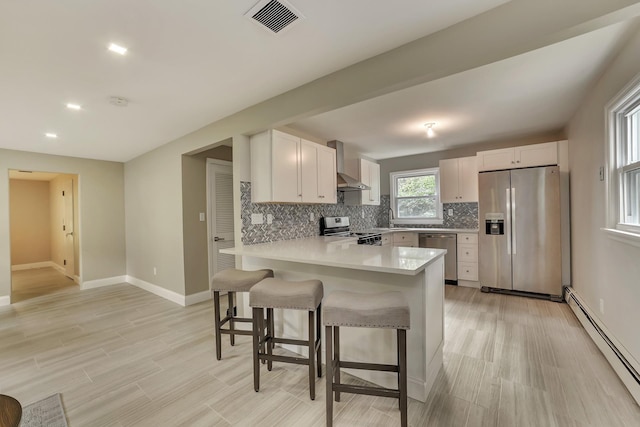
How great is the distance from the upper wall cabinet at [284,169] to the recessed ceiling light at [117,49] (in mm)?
1348

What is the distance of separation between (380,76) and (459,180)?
11.8 feet

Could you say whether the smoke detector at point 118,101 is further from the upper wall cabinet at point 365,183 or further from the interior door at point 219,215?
the upper wall cabinet at point 365,183

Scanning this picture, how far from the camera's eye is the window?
76.6 inches

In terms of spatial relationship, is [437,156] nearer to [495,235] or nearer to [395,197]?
[395,197]

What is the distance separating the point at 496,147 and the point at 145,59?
5.04 m

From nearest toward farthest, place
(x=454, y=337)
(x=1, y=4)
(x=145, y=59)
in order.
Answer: (x=1, y=4), (x=145, y=59), (x=454, y=337)

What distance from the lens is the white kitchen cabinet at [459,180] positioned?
4.75 m

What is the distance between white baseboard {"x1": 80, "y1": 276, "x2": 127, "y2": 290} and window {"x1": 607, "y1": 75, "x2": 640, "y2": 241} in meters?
6.84

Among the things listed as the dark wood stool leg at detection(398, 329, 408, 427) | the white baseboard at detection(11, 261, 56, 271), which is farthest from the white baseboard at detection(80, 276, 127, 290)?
the dark wood stool leg at detection(398, 329, 408, 427)

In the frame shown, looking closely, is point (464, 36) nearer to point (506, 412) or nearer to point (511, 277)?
point (506, 412)

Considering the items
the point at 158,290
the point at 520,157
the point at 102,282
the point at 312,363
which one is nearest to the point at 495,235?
the point at 520,157

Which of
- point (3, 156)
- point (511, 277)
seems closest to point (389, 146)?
point (511, 277)

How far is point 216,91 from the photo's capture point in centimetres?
247

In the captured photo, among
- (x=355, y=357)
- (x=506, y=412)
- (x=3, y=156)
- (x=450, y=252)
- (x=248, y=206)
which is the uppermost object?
(x=3, y=156)
